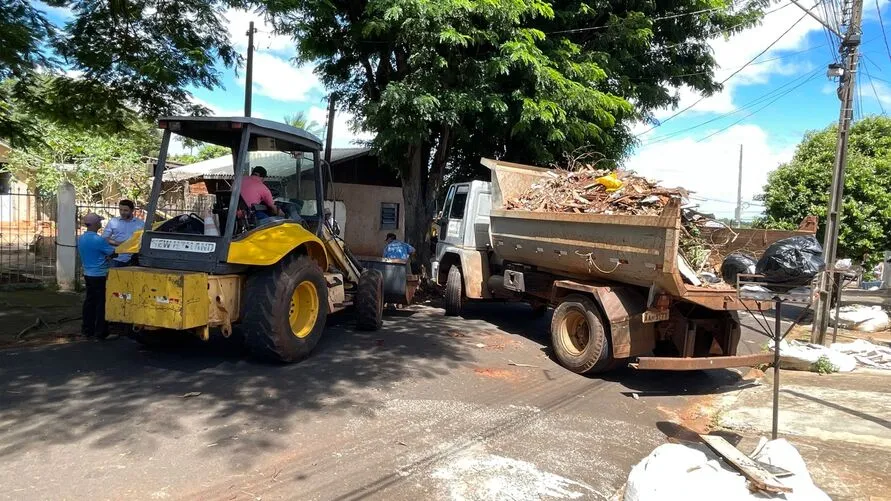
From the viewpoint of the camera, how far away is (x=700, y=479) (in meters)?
3.04

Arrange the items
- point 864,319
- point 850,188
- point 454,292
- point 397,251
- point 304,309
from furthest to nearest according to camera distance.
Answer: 1. point 850,188
2. point 864,319
3. point 454,292
4. point 397,251
5. point 304,309

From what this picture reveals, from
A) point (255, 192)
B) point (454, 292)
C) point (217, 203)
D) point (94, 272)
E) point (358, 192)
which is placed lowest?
point (454, 292)

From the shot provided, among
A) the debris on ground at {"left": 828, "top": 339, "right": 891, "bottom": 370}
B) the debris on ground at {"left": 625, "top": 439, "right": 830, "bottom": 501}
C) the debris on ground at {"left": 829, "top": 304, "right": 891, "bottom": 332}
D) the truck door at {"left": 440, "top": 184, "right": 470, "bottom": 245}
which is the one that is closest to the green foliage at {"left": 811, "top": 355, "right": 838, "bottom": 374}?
the debris on ground at {"left": 828, "top": 339, "right": 891, "bottom": 370}

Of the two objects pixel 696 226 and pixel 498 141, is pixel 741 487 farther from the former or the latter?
pixel 498 141

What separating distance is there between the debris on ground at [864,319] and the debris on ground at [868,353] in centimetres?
220

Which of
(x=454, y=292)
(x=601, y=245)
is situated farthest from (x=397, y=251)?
(x=601, y=245)

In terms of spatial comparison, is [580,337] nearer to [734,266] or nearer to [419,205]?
[734,266]

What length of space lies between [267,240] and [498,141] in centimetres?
748

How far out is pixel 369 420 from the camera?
4738 mm

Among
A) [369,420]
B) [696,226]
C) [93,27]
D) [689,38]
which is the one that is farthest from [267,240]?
[689,38]

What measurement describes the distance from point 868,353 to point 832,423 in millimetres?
3411

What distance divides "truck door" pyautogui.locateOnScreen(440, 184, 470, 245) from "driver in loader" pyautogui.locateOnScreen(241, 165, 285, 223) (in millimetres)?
3914

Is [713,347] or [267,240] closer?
[267,240]

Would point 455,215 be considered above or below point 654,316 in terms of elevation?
above
